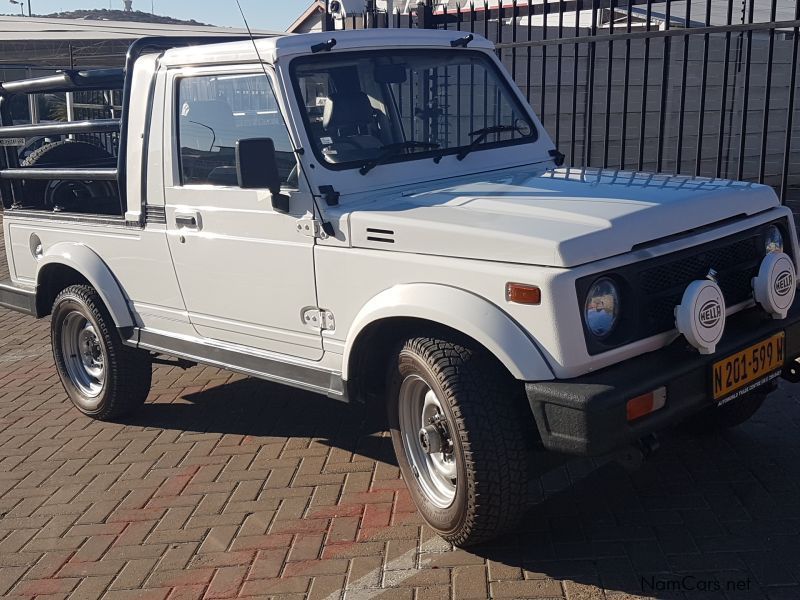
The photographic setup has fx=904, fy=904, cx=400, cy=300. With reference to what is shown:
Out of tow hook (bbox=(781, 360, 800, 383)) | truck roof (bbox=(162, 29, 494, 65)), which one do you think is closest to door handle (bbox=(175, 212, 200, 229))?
truck roof (bbox=(162, 29, 494, 65))

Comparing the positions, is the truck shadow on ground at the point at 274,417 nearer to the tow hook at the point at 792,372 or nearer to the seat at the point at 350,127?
the seat at the point at 350,127

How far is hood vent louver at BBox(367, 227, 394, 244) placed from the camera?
3682 millimetres

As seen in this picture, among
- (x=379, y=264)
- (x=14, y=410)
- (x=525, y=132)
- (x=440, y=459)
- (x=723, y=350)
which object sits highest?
(x=525, y=132)

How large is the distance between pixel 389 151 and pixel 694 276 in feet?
5.10

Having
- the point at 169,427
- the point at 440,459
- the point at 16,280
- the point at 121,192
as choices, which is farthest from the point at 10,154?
the point at 440,459

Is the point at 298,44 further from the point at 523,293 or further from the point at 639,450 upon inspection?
the point at 639,450

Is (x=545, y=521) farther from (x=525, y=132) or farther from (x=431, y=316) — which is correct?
(x=525, y=132)

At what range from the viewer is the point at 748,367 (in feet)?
11.7

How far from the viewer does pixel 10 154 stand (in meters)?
6.06

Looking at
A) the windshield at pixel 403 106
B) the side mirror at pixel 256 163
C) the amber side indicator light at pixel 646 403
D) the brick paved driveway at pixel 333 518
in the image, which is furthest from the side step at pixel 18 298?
the amber side indicator light at pixel 646 403

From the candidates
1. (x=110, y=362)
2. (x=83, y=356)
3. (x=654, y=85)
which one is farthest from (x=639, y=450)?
(x=654, y=85)

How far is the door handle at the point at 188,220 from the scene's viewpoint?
15.0 feet

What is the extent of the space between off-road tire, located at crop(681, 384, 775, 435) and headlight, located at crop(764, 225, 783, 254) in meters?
0.78

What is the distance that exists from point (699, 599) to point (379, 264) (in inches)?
68.8
